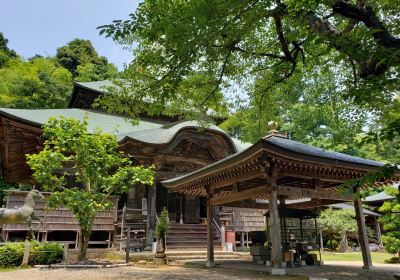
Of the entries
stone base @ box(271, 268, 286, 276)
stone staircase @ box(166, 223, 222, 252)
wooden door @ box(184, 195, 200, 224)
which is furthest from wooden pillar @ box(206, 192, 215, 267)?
wooden door @ box(184, 195, 200, 224)

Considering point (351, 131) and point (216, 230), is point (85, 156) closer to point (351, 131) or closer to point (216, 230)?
point (216, 230)

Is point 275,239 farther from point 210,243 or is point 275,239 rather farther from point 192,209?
point 192,209

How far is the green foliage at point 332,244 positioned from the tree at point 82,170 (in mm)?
18204

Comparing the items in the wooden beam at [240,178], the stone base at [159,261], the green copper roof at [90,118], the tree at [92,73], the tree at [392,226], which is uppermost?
the tree at [92,73]

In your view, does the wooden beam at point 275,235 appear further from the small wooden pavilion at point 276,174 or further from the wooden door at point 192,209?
the wooden door at point 192,209

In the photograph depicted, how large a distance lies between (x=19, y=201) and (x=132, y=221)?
510 cm

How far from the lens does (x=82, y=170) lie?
1190 cm

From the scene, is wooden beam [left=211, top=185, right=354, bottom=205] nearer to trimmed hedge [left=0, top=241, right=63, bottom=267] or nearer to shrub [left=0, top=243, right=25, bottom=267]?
trimmed hedge [left=0, top=241, right=63, bottom=267]

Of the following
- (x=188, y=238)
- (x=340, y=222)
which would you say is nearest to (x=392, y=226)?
(x=340, y=222)

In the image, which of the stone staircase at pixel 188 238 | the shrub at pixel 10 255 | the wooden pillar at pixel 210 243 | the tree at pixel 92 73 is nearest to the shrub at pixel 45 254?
the shrub at pixel 10 255

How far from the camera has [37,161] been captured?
11.0 m

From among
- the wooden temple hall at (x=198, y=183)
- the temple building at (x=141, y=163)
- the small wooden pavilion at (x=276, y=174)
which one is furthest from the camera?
the temple building at (x=141, y=163)

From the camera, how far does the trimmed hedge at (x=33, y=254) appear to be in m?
10.9

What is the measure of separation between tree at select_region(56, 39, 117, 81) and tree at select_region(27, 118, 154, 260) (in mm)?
36262
